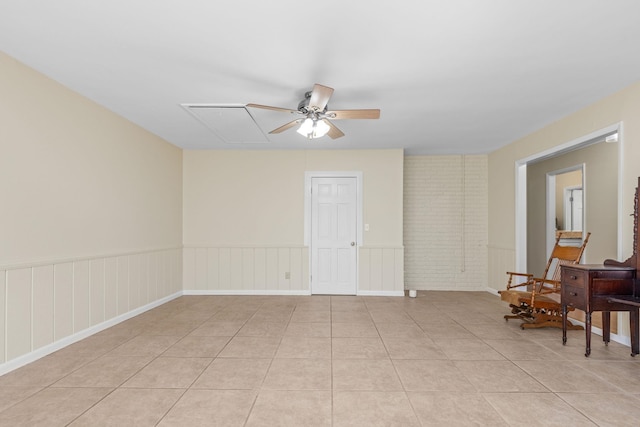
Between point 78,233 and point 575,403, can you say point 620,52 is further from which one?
point 78,233

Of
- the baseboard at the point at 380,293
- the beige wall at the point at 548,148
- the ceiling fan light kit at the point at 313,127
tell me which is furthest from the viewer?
the baseboard at the point at 380,293

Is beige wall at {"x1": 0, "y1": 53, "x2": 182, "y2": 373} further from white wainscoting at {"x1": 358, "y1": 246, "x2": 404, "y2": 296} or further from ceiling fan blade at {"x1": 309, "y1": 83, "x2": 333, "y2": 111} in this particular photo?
white wainscoting at {"x1": 358, "y1": 246, "x2": 404, "y2": 296}

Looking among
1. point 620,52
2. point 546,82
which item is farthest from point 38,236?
point 620,52

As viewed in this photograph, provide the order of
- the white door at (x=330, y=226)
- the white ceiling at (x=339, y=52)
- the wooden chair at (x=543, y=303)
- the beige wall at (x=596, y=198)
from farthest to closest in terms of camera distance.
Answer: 1. the white door at (x=330, y=226)
2. the beige wall at (x=596, y=198)
3. the wooden chair at (x=543, y=303)
4. the white ceiling at (x=339, y=52)

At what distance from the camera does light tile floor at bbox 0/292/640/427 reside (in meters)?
2.08

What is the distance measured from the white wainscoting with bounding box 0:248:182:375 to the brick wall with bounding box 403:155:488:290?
171 inches

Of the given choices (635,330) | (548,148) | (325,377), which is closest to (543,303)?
(635,330)

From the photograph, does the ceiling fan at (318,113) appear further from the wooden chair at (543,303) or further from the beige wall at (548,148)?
the wooden chair at (543,303)

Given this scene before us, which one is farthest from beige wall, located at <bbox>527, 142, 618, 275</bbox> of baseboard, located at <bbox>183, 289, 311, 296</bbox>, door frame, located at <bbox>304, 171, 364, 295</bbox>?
baseboard, located at <bbox>183, 289, 311, 296</bbox>

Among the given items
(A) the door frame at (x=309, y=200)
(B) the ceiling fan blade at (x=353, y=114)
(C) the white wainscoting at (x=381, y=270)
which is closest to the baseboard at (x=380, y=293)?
(C) the white wainscoting at (x=381, y=270)

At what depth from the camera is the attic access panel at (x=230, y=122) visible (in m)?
3.74

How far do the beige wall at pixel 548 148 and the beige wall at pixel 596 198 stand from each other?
84 centimetres

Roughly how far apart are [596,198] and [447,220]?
2.13m

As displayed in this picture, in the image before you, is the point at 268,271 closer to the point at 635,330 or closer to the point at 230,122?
the point at 230,122
